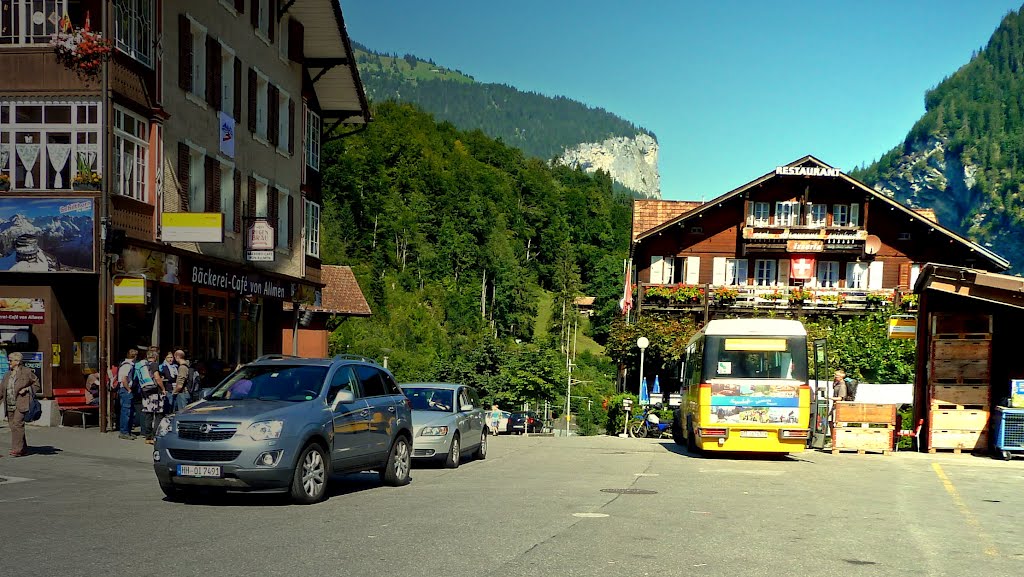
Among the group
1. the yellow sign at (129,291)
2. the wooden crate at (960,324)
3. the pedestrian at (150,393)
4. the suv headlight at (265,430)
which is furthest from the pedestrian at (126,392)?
the wooden crate at (960,324)

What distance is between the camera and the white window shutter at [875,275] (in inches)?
2185

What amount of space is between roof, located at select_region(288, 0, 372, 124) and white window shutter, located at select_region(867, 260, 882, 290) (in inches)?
1119

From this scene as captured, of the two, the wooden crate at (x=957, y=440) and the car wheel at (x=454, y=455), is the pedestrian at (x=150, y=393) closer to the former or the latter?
the car wheel at (x=454, y=455)

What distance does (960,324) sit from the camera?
25.4m

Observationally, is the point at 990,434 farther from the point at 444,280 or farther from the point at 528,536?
the point at 444,280

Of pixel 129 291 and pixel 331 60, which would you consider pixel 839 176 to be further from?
pixel 129 291

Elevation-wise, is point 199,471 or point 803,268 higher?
point 803,268

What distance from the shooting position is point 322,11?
115 feet

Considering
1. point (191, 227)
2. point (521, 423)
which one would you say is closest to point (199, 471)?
point (191, 227)

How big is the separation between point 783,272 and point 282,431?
154ft

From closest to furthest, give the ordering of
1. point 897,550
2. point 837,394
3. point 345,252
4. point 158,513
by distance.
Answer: point 897,550, point 158,513, point 837,394, point 345,252

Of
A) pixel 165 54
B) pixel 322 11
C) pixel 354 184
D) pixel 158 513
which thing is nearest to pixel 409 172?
pixel 354 184

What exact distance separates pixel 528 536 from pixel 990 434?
59.7 feet

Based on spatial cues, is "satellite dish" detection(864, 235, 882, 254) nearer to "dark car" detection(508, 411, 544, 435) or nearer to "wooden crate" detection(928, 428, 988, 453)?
"dark car" detection(508, 411, 544, 435)
